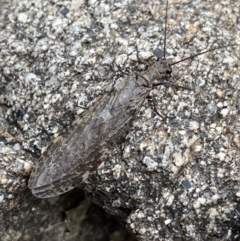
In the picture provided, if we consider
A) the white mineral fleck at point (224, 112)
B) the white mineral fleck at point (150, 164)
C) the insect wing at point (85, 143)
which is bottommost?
the white mineral fleck at point (150, 164)

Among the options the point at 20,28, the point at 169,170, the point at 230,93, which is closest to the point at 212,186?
the point at 169,170

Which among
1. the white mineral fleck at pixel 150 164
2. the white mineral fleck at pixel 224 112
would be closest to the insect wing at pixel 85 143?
the white mineral fleck at pixel 150 164

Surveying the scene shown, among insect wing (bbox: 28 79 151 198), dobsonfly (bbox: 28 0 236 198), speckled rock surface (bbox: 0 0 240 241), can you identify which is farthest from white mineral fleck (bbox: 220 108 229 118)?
insect wing (bbox: 28 79 151 198)

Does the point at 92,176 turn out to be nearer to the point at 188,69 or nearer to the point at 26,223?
the point at 26,223

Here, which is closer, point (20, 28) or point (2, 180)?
point (2, 180)

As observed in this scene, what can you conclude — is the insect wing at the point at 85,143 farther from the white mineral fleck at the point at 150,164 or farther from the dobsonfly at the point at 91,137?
the white mineral fleck at the point at 150,164

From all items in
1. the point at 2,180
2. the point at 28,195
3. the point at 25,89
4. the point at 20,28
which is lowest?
the point at 28,195

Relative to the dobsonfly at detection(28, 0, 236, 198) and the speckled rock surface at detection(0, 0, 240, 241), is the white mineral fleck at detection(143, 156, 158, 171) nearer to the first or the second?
the speckled rock surface at detection(0, 0, 240, 241)

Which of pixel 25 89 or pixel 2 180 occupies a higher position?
pixel 25 89
